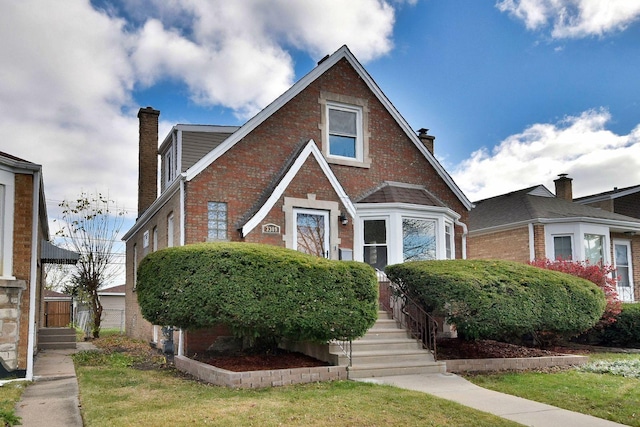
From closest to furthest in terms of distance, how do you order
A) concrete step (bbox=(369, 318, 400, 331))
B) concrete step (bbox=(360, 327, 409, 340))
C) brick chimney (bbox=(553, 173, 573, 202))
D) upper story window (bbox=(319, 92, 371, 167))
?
concrete step (bbox=(360, 327, 409, 340)) → concrete step (bbox=(369, 318, 400, 331)) → upper story window (bbox=(319, 92, 371, 167)) → brick chimney (bbox=(553, 173, 573, 202))

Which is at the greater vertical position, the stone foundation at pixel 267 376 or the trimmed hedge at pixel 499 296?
the trimmed hedge at pixel 499 296

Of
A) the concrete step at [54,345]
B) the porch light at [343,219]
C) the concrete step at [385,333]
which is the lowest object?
Result: the concrete step at [54,345]

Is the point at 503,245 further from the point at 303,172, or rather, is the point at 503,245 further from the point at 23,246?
the point at 23,246

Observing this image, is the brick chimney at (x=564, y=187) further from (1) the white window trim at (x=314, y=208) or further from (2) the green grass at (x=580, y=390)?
(2) the green grass at (x=580, y=390)

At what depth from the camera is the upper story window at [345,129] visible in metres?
16.7

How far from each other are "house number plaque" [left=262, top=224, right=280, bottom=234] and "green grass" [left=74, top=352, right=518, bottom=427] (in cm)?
480

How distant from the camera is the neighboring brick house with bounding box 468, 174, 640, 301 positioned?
21.6m

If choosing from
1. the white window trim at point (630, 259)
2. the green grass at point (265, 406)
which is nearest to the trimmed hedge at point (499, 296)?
the green grass at point (265, 406)

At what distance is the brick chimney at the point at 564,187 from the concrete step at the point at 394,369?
18.5 meters

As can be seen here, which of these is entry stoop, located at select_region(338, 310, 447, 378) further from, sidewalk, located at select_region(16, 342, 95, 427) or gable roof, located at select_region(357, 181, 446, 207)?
sidewalk, located at select_region(16, 342, 95, 427)

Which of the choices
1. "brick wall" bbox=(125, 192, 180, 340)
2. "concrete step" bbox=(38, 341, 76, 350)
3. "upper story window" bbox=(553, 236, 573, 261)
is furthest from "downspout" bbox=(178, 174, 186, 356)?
"upper story window" bbox=(553, 236, 573, 261)

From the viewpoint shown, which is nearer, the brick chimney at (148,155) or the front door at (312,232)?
the front door at (312,232)

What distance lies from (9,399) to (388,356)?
22.7 ft

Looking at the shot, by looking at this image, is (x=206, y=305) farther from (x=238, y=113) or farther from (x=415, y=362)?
(x=238, y=113)
